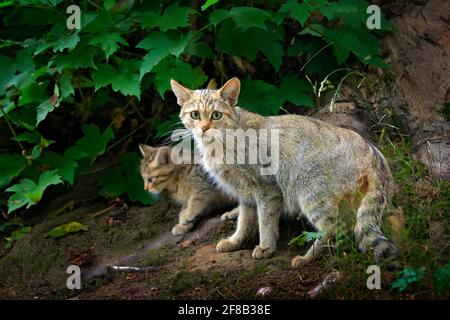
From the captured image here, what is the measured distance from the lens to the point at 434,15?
703 centimetres

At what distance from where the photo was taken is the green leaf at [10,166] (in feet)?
21.1

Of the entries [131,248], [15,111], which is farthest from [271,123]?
[15,111]

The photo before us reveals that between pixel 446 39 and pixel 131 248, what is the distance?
3845 millimetres

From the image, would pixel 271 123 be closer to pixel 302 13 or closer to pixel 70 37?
pixel 302 13

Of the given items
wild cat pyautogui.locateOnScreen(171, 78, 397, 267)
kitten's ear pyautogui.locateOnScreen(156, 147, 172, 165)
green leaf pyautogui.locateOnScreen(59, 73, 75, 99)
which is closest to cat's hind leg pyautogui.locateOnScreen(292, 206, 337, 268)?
wild cat pyautogui.locateOnScreen(171, 78, 397, 267)

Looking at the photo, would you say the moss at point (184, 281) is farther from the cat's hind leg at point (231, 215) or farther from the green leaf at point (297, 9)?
the green leaf at point (297, 9)

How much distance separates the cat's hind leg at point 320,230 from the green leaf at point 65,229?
247cm

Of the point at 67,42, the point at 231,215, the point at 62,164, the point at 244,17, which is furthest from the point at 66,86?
the point at 231,215

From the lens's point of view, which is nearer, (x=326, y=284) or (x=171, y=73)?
(x=326, y=284)

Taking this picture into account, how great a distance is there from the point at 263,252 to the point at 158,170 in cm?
168

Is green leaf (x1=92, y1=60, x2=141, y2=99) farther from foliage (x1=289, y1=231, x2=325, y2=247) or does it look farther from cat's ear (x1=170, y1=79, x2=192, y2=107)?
foliage (x1=289, y1=231, x2=325, y2=247)

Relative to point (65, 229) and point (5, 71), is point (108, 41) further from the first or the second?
point (65, 229)

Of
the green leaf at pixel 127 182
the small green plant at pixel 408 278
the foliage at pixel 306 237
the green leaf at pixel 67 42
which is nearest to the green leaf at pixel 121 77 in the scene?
the green leaf at pixel 67 42

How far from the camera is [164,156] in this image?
6617mm
